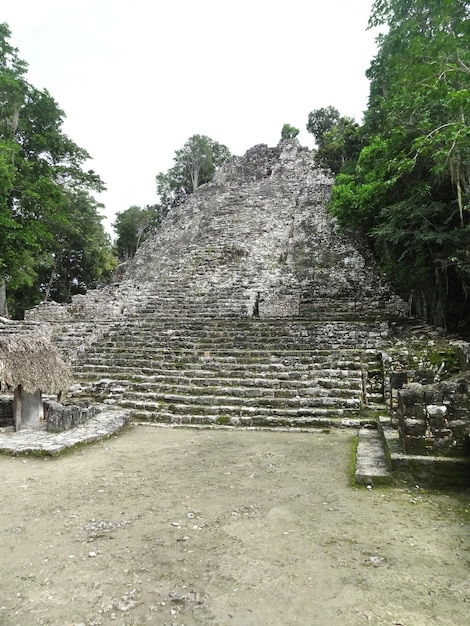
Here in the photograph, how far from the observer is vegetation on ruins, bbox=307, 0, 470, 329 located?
608 cm

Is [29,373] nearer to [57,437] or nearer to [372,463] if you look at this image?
[57,437]

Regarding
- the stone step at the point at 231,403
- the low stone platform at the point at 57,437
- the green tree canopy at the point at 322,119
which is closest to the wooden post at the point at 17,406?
the low stone platform at the point at 57,437

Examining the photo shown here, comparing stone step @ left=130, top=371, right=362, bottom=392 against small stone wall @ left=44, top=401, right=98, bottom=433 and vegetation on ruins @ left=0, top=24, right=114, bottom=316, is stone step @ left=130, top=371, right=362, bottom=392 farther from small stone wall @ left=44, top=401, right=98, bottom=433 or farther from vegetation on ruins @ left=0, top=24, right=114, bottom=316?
vegetation on ruins @ left=0, top=24, right=114, bottom=316

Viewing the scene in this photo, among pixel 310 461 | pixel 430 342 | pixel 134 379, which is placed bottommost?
pixel 310 461

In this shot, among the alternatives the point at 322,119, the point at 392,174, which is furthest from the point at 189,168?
the point at 392,174

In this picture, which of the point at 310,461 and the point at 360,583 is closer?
the point at 360,583

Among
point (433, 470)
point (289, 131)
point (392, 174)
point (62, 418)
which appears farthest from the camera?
point (289, 131)

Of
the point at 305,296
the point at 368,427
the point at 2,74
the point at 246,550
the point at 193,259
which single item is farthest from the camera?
the point at 193,259

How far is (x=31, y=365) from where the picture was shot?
664 cm

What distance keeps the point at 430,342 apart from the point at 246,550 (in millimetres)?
6609

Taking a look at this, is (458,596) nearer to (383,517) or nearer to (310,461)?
(383,517)

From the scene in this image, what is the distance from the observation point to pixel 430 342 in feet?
26.4

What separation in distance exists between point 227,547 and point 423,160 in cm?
890

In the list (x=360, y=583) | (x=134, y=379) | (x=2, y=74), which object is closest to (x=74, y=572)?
(x=360, y=583)
